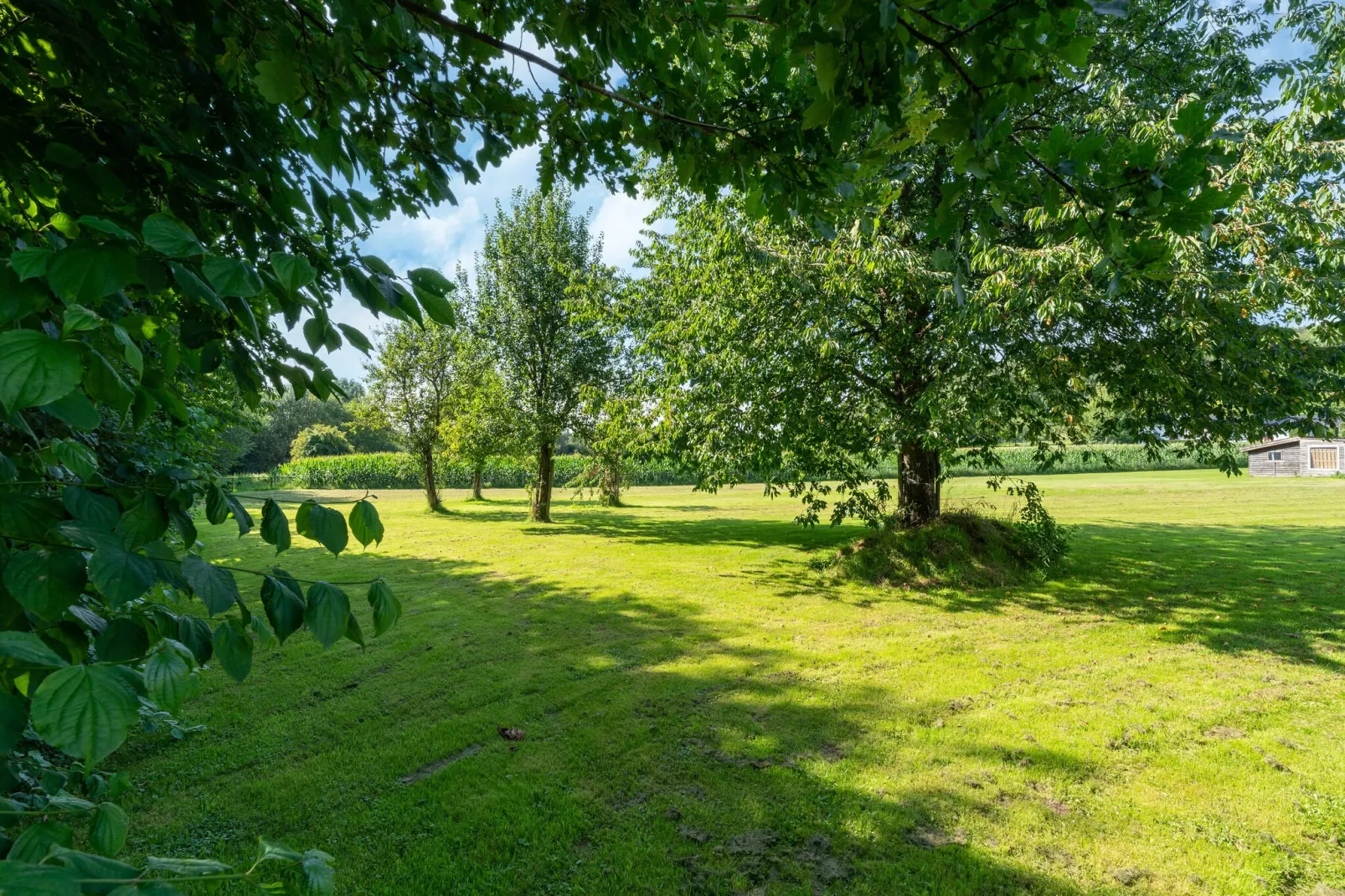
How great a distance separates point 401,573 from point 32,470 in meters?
9.27

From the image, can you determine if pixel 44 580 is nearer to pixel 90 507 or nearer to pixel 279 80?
pixel 90 507

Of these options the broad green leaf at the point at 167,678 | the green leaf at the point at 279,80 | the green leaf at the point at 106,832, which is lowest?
the green leaf at the point at 106,832

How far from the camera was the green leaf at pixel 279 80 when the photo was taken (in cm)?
162

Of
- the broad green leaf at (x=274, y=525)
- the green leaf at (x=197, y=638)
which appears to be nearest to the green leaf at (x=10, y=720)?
the broad green leaf at (x=274, y=525)

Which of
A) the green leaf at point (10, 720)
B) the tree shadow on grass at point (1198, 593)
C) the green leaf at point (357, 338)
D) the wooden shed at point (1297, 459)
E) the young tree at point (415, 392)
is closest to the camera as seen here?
the green leaf at point (10, 720)

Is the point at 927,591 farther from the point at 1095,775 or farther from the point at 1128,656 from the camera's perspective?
the point at 1095,775

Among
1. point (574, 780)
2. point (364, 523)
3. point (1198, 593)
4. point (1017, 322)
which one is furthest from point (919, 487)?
point (364, 523)

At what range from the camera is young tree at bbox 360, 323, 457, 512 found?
859 inches

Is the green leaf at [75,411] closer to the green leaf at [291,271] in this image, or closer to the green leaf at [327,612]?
the green leaf at [291,271]

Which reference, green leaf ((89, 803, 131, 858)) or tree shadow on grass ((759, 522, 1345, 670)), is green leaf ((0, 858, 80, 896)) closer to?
green leaf ((89, 803, 131, 858))

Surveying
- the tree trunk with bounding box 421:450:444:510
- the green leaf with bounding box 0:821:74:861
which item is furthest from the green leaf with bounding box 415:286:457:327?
the tree trunk with bounding box 421:450:444:510

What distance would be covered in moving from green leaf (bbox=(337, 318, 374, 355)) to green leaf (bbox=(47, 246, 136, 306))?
57 cm

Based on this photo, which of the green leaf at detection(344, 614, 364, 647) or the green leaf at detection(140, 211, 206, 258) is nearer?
the green leaf at detection(140, 211, 206, 258)

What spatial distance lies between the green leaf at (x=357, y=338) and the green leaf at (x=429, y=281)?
216 mm
